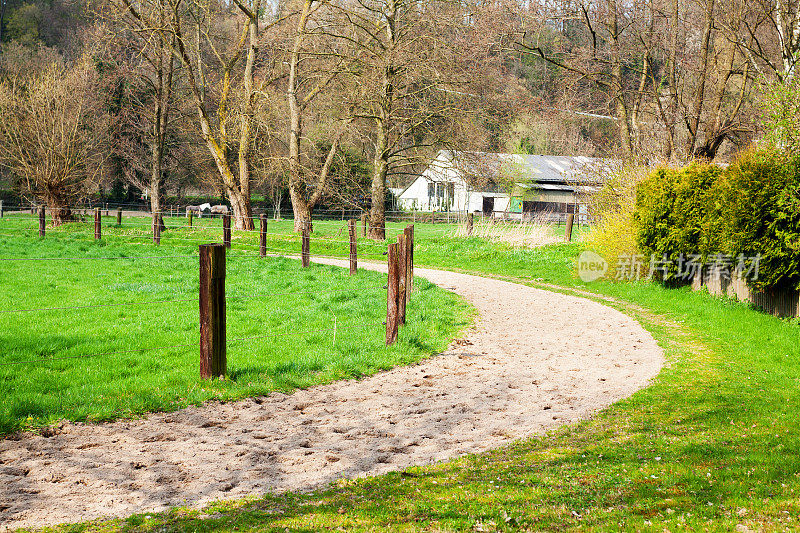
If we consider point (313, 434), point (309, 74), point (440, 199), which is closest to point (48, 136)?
point (309, 74)

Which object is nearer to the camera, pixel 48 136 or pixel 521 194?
pixel 48 136

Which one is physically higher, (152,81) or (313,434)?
(152,81)

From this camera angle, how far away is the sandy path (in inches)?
179

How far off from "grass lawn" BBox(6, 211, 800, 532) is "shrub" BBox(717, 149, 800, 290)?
397 cm

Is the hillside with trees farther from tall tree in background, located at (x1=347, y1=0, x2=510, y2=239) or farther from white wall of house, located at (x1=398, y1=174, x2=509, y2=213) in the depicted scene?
white wall of house, located at (x1=398, y1=174, x2=509, y2=213)

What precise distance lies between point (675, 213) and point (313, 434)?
462 inches

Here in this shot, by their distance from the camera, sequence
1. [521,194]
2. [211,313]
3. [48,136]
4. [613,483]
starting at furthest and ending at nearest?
[521,194]
[48,136]
[211,313]
[613,483]

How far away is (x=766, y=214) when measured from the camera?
11.7 m

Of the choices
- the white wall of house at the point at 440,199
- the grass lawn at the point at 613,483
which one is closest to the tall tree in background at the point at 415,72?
the grass lawn at the point at 613,483

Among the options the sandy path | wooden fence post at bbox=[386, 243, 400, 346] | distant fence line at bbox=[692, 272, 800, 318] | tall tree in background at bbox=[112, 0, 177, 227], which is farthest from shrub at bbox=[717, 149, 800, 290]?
tall tree in background at bbox=[112, 0, 177, 227]

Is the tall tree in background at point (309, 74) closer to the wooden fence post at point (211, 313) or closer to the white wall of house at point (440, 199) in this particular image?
the wooden fence post at point (211, 313)

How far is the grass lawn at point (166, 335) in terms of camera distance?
6793 mm

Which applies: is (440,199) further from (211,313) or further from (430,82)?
(211,313)

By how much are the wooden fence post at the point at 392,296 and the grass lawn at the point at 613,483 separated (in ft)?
11.7
